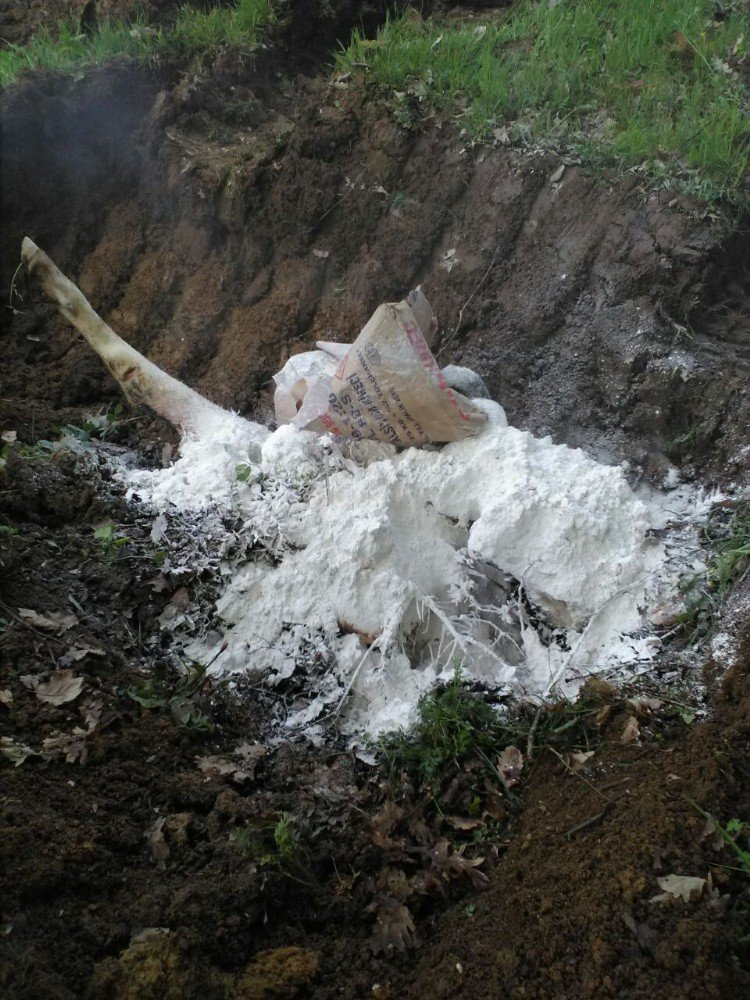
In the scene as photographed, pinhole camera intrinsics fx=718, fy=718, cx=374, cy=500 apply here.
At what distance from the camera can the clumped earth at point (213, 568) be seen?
1.78m

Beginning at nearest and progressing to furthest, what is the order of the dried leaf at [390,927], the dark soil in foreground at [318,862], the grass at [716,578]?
the dark soil in foreground at [318,862], the dried leaf at [390,927], the grass at [716,578]

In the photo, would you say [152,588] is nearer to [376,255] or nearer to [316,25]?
[376,255]

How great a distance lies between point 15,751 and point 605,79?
14.6 feet

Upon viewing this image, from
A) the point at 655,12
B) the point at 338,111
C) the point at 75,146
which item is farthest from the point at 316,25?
the point at 655,12

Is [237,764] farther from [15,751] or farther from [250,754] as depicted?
[15,751]

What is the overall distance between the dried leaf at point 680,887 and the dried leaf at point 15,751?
68.1 inches

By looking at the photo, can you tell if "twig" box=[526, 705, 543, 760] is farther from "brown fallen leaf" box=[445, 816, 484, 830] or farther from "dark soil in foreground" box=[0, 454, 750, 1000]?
"brown fallen leaf" box=[445, 816, 484, 830]

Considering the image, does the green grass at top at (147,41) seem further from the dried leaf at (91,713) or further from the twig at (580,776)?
the twig at (580,776)

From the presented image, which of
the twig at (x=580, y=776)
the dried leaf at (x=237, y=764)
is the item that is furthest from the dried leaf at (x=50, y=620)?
the twig at (x=580, y=776)

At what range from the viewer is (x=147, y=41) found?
4.82 meters

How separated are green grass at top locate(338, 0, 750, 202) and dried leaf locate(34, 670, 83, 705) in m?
3.60

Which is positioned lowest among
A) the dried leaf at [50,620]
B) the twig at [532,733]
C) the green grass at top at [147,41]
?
the dried leaf at [50,620]

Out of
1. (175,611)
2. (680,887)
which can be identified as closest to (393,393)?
(175,611)

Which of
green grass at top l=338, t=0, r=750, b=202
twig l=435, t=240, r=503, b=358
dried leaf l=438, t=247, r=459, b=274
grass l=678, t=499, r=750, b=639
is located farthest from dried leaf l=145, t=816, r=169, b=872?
green grass at top l=338, t=0, r=750, b=202
